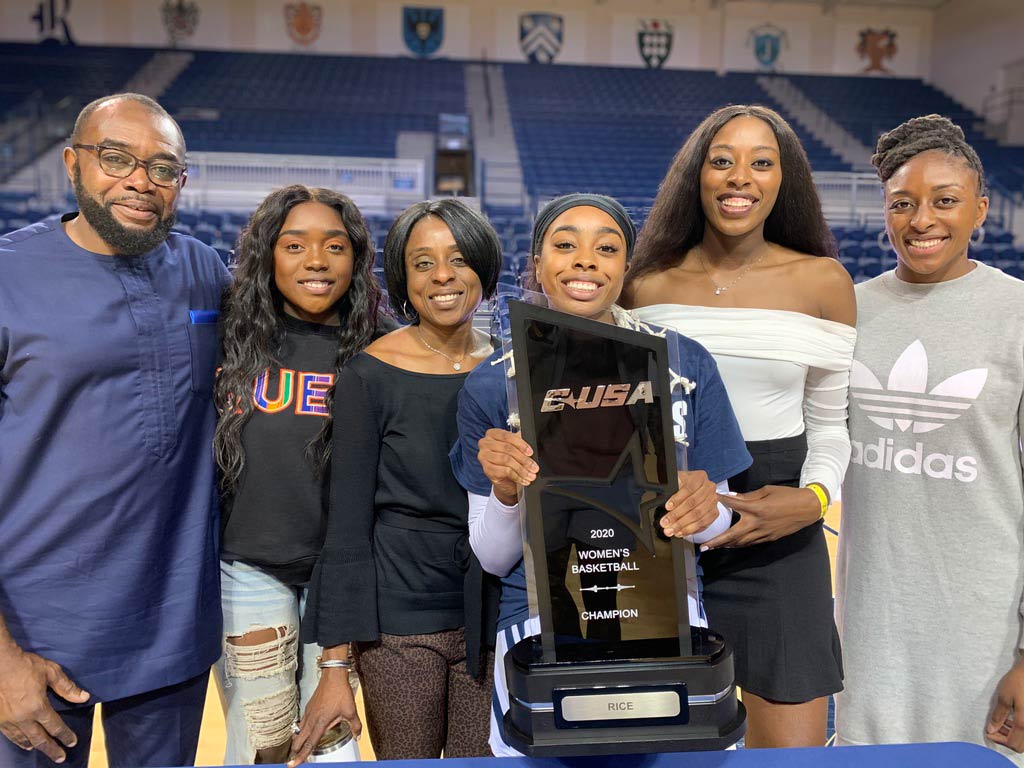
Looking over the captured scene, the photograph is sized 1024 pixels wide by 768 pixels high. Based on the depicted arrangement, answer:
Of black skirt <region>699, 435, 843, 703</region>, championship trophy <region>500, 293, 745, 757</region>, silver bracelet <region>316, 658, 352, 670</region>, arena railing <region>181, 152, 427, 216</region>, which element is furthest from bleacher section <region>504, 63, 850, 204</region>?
championship trophy <region>500, 293, 745, 757</region>

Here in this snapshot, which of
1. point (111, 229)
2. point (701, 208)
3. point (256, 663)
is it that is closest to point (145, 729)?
point (256, 663)

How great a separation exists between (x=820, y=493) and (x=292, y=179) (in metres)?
9.10

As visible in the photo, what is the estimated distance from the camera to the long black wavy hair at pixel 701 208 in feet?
4.92

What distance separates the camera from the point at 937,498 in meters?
1.54

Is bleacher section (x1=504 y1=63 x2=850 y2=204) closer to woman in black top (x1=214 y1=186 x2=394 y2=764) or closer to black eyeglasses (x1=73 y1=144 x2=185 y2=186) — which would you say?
woman in black top (x1=214 y1=186 x2=394 y2=764)

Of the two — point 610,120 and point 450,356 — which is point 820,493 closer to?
point 450,356

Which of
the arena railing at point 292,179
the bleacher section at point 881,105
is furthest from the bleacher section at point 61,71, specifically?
the bleacher section at point 881,105

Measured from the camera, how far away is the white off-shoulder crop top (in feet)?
4.77

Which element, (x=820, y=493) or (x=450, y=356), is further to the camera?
(x=450, y=356)

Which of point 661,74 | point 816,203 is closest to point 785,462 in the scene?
point 816,203

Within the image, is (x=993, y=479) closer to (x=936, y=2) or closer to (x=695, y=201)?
(x=695, y=201)

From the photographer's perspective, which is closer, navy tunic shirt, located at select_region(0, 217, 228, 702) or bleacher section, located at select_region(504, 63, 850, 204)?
navy tunic shirt, located at select_region(0, 217, 228, 702)

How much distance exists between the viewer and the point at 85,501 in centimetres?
145

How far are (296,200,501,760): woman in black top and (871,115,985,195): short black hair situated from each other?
0.79 metres
